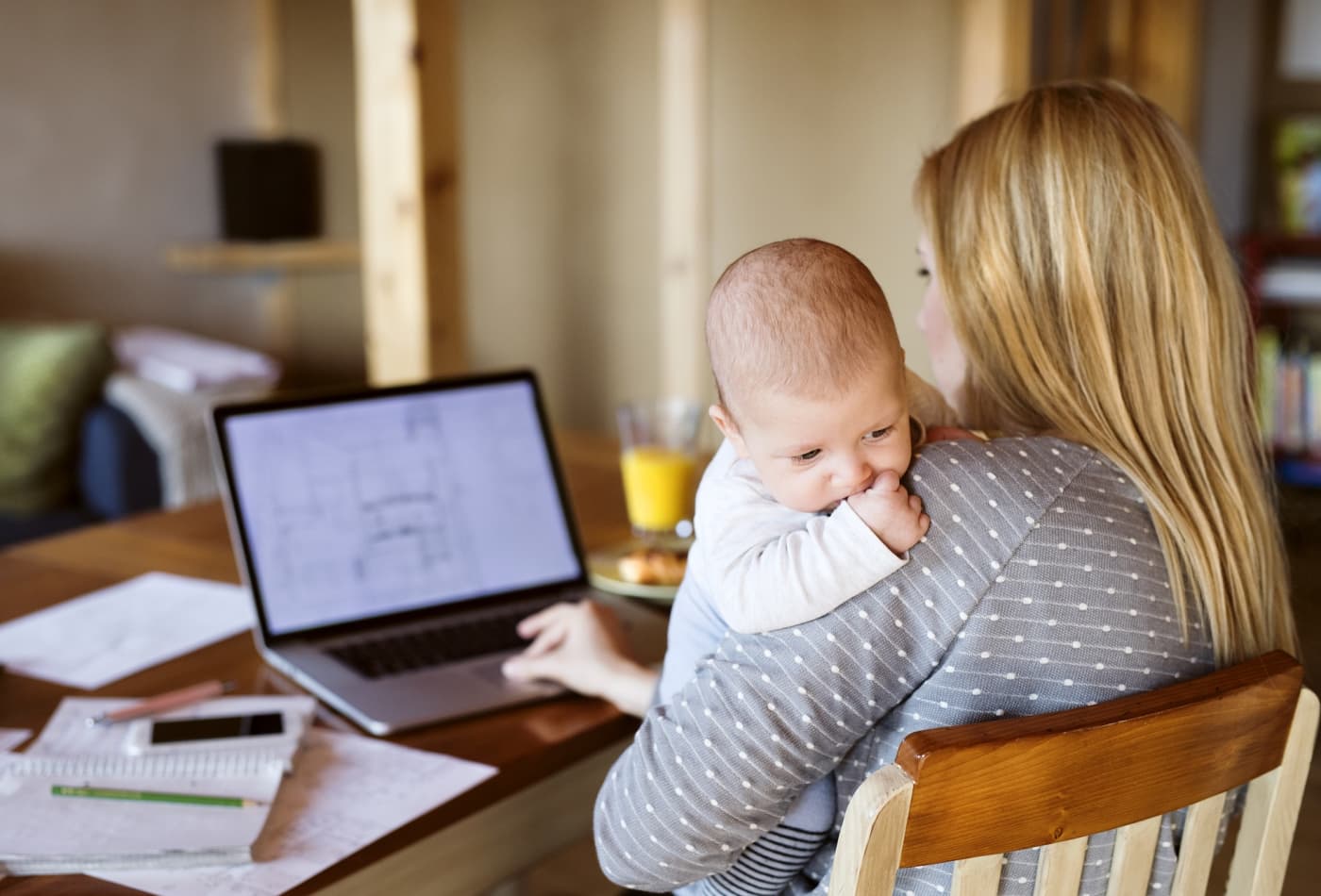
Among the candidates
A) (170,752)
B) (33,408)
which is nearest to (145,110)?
(33,408)

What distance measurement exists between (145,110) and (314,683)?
3.51 m

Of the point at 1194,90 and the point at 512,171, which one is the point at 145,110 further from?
the point at 1194,90

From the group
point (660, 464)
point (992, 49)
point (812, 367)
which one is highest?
point (992, 49)

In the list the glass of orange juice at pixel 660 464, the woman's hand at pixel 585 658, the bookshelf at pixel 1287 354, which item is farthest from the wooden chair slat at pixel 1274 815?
the bookshelf at pixel 1287 354

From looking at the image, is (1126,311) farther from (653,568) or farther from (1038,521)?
(653,568)

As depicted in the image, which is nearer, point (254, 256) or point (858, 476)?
point (858, 476)

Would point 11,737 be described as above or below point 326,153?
below

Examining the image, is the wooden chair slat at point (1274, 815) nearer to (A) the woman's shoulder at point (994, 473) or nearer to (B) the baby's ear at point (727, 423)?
(A) the woman's shoulder at point (994, 473)

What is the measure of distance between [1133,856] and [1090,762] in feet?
0.38

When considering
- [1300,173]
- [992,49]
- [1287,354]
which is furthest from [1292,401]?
[992,49]

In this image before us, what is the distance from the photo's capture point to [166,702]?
117 cm

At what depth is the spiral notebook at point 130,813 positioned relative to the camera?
2.96 feet

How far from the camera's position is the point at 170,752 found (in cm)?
107

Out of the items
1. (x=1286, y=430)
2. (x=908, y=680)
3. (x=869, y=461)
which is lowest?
(x=1286, y=430)
